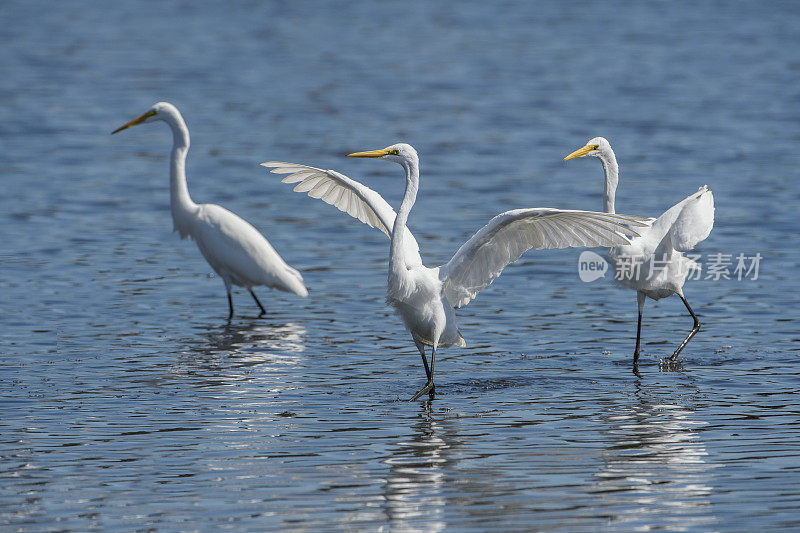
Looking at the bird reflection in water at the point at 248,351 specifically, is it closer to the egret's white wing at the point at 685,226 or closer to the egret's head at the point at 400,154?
the egret's head at the point at 400,154

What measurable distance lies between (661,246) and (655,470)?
3078 mm

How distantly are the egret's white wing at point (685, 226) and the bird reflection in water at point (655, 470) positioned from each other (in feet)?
4.60

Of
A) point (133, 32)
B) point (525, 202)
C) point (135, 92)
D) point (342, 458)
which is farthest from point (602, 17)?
point (342, 458)

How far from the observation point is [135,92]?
27781 mm

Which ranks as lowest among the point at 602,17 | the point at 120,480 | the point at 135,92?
the point at 120,480

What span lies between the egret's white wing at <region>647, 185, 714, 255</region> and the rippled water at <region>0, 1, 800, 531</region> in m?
1.04

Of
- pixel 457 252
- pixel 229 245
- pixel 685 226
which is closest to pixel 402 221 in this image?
pixel 457 252

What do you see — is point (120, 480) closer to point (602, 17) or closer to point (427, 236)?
point (427, 236)

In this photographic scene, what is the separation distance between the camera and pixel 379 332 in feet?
37.0

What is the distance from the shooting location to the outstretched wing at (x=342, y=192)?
368 inches

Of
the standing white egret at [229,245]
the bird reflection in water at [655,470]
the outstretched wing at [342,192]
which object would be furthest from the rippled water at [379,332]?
the outstretched wing at [342,192]

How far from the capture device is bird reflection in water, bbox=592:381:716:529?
6.53 metres

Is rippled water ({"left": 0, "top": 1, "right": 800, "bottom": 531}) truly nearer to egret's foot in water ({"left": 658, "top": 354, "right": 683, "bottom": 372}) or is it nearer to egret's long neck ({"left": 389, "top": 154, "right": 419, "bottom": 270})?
egret's foot in water ({"left": 658, "top": 354, "right": 683, "bottom": 372})

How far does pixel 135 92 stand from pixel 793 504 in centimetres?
2332
